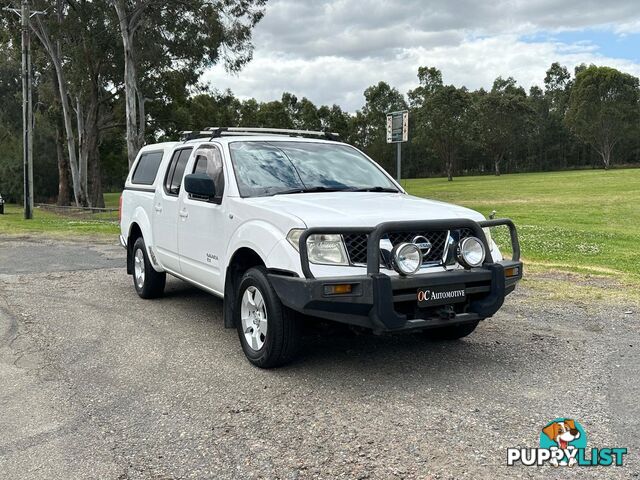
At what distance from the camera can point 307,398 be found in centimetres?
433

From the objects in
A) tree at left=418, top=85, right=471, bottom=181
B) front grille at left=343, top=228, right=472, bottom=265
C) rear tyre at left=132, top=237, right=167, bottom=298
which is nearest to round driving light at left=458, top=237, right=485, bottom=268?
front grille at left=343, top=228, right=472, bottom=265

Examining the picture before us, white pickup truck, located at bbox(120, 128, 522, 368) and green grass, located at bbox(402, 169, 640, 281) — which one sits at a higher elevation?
white pickup truck, located at bbox(120, 128, 522, 368)

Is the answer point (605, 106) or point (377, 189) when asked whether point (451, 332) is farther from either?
point (605, 106)

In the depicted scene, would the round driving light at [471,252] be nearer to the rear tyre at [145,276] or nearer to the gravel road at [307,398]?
the gravel road at [307,398]

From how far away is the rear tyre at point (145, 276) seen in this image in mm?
7583

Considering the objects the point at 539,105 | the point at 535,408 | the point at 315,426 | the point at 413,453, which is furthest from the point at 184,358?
the point at 539,105

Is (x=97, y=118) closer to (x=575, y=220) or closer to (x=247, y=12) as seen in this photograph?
(x=247, y=12)

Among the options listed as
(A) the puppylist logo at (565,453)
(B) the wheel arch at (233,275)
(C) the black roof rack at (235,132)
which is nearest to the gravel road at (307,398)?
(A) the puppylist logo at (565,453)

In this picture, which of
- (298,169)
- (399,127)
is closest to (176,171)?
(298,169)

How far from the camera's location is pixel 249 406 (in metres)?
4.20

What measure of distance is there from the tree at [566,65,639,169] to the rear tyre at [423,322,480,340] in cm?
7832

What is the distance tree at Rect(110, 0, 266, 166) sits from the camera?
25.6m

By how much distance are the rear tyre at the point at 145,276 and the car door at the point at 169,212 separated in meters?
0.43

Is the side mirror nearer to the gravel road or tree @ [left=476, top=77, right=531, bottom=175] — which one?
the gravel road
